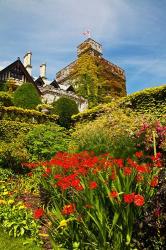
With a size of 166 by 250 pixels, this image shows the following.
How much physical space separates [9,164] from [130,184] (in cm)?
736

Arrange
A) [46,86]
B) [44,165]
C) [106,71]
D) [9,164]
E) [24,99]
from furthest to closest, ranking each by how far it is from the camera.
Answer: [106,71], [46,86], [24,99], [9,164], [44,165]

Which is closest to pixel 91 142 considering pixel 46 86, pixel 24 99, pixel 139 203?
pixel 139 203

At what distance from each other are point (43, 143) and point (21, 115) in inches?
301

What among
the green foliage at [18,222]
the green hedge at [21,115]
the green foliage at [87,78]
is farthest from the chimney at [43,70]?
the green foliage at [18,222]

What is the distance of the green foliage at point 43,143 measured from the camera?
13.4 m

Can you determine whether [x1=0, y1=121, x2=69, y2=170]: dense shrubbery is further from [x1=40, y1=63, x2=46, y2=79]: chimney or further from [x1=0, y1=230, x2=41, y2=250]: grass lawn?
[x1=40, y1=63, x2=46, y2=79]: chimney

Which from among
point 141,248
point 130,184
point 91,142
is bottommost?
point 141,248

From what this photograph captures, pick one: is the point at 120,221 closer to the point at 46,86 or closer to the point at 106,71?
the point at 46,86

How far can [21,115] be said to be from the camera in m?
21.1

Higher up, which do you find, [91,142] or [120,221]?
[91,142]

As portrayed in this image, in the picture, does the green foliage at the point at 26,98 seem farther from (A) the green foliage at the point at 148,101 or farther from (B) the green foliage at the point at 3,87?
(A) the green foliage at the point at 148,101

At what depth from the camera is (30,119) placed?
21422 mm

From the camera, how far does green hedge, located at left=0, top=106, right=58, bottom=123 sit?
782 inches

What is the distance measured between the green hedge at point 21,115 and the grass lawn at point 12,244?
1329 centimetres
